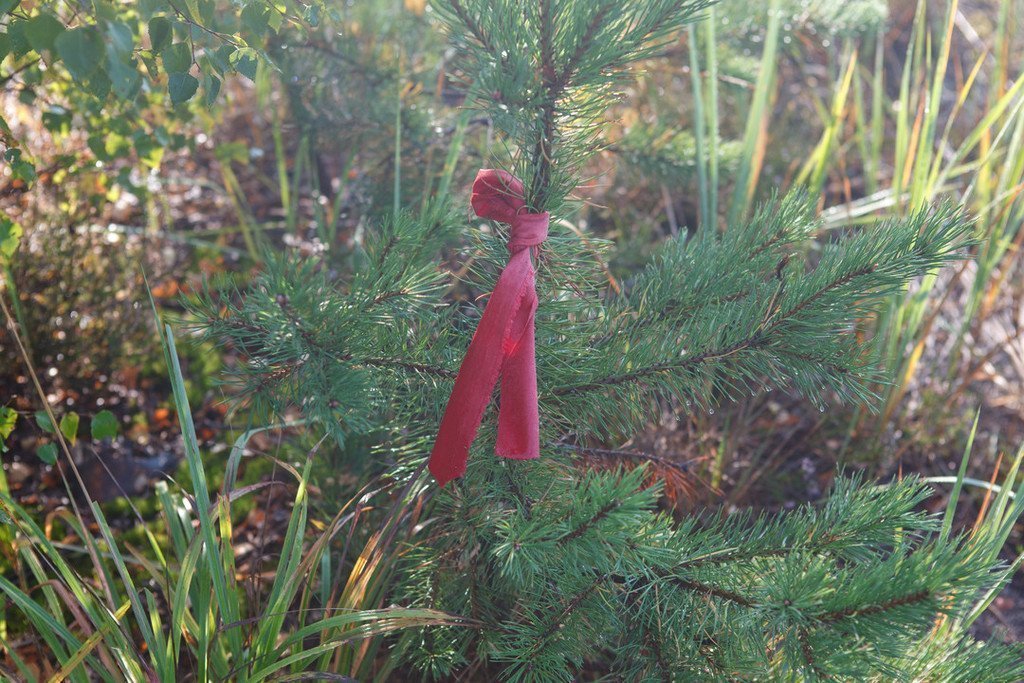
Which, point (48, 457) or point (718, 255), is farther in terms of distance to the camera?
point (48, 457)

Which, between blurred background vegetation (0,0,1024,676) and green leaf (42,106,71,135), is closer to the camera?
green leaf (42,106,71,135)

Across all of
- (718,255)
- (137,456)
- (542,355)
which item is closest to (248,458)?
(137,456)

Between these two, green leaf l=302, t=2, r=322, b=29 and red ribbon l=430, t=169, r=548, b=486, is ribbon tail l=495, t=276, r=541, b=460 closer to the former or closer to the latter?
red ribbon l=430, t=169, r=548, b=486

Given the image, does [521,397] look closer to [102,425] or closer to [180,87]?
[180,87]

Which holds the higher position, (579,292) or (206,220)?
(579,292)

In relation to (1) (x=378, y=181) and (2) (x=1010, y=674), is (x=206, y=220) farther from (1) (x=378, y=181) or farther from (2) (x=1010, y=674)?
(2) (x=1010, y=674)

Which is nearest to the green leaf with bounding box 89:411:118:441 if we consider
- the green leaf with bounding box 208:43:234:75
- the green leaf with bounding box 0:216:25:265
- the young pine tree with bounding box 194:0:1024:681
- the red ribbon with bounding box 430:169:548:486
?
the green leaf with bounding box 0:216:25:265
